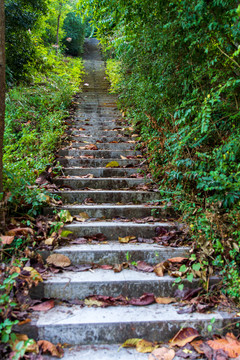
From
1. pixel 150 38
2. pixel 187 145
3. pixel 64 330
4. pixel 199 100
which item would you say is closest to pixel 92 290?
pixel 64 330

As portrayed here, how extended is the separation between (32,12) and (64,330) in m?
6.87

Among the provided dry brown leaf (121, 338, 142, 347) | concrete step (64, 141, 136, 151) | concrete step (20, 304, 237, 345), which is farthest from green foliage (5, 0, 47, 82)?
dry brown leaf (121, 338, 142, 347)

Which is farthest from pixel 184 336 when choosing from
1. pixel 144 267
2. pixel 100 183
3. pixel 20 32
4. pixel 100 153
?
pixel 20 32

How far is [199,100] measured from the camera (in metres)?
2.99

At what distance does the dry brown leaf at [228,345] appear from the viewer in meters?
1.75

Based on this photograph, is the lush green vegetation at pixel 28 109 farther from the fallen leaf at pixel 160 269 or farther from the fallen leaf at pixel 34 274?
the fallen leaf at pixel 160 269

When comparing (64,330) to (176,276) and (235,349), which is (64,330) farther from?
(235,349)

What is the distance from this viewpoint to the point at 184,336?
1881 millimetres

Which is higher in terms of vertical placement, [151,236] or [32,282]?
[151,236]

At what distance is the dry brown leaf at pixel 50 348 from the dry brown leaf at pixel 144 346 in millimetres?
486

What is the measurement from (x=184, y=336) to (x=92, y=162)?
277cm

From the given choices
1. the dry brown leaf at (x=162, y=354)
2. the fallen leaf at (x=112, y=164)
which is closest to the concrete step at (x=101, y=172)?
the fallen leaf at (x=112, y=164)

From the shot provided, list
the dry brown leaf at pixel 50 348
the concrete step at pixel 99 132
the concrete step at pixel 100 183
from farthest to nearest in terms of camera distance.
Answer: the concrete step at pixel 99 132 < the concrete step at pixel 100 183 < the dry brown leaf at pixel 50 348

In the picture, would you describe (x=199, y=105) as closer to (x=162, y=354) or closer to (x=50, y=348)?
(x=162, y=354)
